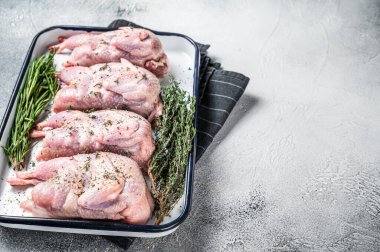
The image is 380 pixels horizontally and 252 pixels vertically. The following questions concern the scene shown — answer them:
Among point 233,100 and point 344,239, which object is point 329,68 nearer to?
point 233,100

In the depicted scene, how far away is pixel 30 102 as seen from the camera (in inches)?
120

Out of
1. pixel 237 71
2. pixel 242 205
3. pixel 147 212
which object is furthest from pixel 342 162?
pixel 147 212

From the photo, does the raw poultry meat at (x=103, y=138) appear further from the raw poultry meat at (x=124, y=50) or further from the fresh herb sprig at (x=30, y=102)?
the raw poultry meat at (x=124, y=50)

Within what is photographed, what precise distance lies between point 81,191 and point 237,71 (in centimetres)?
166

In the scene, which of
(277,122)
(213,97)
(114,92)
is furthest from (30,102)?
(277,122)

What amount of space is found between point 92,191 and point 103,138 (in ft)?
1.24

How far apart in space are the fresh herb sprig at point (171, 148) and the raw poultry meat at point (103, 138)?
8cm

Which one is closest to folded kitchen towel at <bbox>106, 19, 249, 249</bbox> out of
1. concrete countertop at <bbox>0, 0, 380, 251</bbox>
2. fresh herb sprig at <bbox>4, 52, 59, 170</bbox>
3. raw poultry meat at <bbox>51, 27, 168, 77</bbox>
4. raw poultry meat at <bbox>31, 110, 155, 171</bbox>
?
concrete countertop at <bbox>0, 0, 380, 251</bbox>

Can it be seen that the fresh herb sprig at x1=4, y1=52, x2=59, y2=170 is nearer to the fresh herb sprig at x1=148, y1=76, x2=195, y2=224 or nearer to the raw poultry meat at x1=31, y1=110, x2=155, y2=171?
the raw poultry meat at x1=31, y1=110, x2=155, y2=171

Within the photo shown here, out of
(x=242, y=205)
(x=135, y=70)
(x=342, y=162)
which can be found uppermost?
(x=135, y=70)

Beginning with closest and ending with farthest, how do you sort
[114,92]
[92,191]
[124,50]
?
[92,191] → [114,92] → [124,50]

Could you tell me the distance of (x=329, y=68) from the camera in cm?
376

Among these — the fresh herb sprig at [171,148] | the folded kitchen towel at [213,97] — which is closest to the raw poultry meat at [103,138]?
the fresh herb sprig at [171,148]

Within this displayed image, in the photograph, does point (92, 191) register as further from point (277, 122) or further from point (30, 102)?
point (277, 122)
